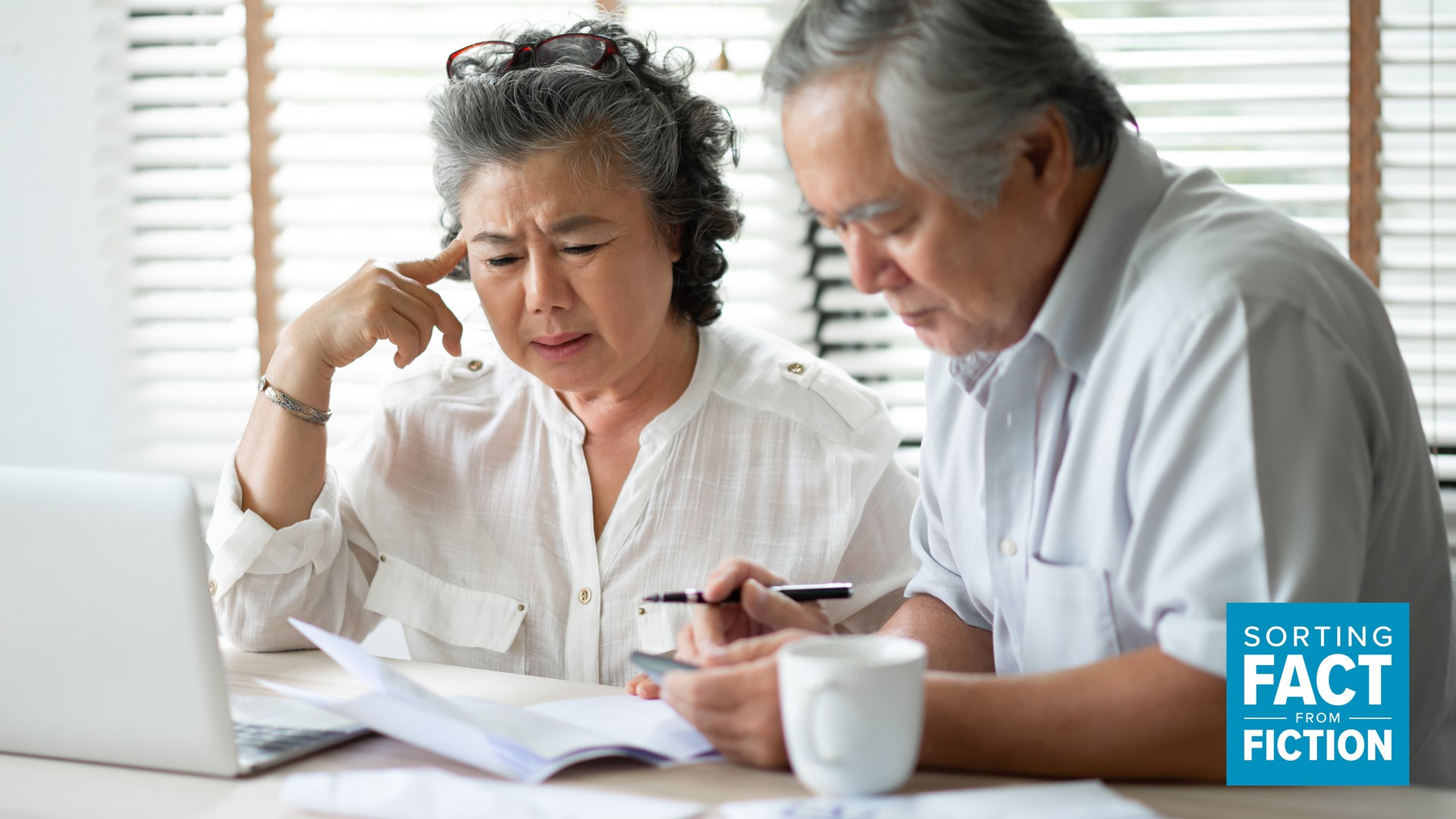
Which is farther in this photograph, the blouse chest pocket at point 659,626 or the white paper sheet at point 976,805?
the blouse chest pocket at point 659,626

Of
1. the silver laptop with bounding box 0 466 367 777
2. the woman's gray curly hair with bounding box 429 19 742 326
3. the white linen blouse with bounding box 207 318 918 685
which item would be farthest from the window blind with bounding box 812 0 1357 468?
the silver laptop with bounding box 0 466 367 777

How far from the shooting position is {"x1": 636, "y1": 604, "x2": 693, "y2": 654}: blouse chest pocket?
5.34 ft

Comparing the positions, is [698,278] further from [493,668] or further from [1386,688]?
[1386,688]

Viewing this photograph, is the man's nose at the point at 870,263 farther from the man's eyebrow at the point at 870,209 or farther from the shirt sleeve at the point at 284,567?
the shirt sleeve at the point at 284,567

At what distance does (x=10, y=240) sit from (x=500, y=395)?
1.64 m

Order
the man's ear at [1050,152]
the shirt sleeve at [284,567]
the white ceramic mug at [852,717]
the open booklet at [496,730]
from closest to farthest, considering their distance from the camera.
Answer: the white ceramic mug at [852,717], the open booklet at [496,730], the man's ear at [1050,152], the shirt sleeve at [284,567]

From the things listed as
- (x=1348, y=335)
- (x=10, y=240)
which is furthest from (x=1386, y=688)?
(x=10, y=240)

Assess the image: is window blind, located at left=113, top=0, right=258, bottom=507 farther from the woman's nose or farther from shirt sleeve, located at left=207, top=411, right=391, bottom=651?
the woman's nose

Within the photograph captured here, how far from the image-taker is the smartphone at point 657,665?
1.09m

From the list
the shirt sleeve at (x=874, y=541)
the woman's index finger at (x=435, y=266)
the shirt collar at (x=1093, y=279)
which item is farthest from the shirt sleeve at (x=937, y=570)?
the woman's index finger at (x=435, y=266)

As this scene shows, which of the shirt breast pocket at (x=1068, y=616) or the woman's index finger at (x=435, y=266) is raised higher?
the woman's index finger at (x=435, y=266)

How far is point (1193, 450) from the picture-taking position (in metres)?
0.98

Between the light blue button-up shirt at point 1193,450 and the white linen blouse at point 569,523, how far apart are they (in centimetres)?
34

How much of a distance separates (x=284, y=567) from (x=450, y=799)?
0.73m
